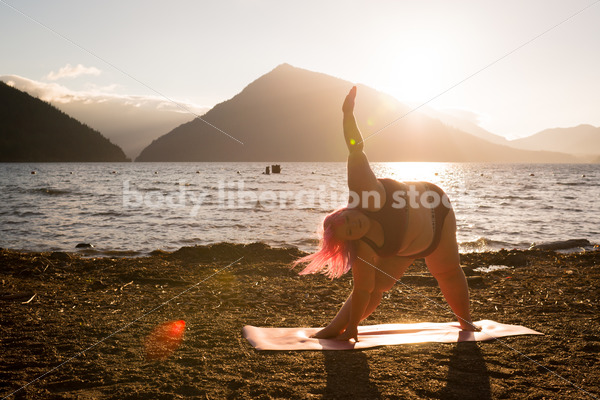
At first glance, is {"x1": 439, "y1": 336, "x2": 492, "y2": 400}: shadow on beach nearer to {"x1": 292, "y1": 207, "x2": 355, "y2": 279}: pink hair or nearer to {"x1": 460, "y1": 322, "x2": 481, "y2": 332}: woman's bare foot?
{"x1": 460, "y1": 322, "x2": 481, "y2": 332}: woman's bare foot

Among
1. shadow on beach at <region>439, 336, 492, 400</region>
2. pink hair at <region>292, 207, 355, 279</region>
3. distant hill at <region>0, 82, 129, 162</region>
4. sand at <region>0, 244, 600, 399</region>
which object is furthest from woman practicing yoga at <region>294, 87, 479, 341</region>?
distant hill at <region>0, 82, 129, 162</region>

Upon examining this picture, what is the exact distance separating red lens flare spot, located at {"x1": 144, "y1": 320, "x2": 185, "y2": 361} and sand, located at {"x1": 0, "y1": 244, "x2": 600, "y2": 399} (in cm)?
9

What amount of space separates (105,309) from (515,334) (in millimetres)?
4976

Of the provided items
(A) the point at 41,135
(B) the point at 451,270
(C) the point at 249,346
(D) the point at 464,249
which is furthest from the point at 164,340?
(A) the point at 41,135

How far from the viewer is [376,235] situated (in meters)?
4.05

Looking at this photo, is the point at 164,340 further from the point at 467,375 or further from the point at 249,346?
the point at 467,375

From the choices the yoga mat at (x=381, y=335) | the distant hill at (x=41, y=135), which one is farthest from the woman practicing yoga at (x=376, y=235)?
the distant hill at (x=41, y=135)

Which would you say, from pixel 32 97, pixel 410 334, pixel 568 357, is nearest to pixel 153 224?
pixel 410 334

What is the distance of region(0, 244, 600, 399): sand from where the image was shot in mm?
3199

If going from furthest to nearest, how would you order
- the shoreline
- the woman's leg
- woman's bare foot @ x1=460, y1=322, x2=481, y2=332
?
the shoreline
woman's bare foot @ x1=460, y1=322, x2=481, y2=332
the woman's leg

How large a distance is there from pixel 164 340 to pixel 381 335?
229 cm

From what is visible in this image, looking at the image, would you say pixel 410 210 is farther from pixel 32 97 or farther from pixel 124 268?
pixel 32 97

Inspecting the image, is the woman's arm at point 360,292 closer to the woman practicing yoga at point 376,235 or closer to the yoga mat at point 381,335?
the woman practicing yoga at point 376,235

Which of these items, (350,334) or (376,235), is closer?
(376,235)
